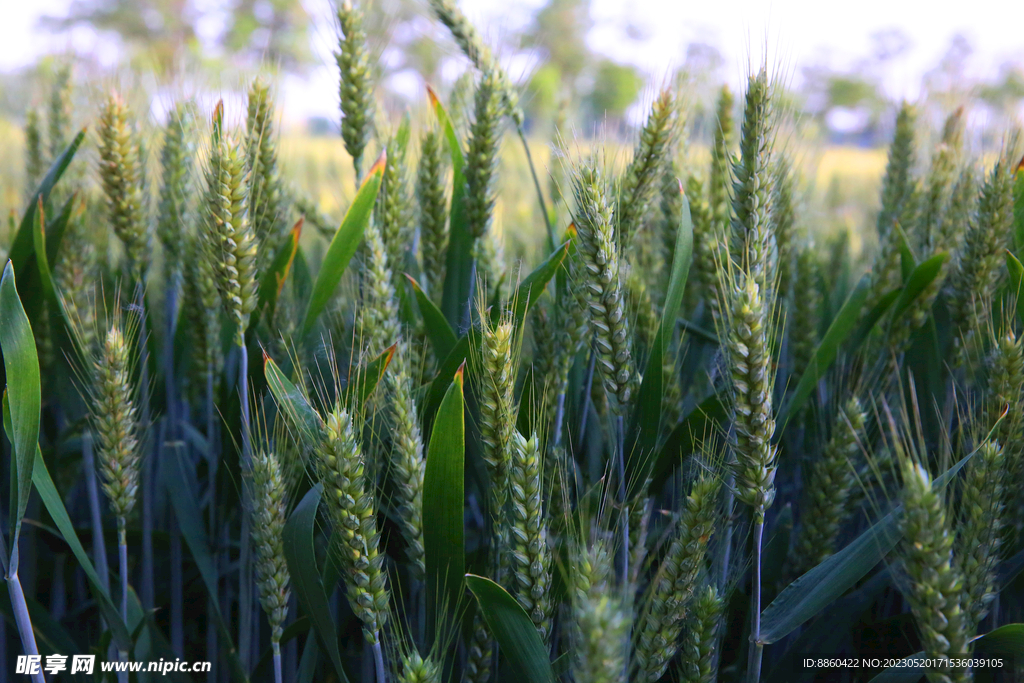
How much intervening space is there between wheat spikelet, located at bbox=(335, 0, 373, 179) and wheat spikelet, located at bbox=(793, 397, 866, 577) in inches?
42.9

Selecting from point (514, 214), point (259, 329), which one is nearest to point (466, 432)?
point (259, 329)

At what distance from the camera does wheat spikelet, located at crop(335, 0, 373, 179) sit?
133 cm

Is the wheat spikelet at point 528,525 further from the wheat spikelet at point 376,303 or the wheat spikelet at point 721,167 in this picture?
the wheat spikelet at point 721,167

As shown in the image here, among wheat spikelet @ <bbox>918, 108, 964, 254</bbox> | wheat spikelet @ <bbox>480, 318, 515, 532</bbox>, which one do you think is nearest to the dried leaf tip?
wheat spikelet @ <bbox>480, 318, 515, 532</bbox>

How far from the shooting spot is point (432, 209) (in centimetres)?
133

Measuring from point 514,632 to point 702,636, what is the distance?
26 centimetres

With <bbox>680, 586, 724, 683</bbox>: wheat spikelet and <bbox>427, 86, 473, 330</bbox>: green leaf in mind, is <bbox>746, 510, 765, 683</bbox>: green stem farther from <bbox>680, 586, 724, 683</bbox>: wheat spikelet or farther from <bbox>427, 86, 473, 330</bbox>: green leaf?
<bbox>427, 86, 473, 330</bbox>: green leaf

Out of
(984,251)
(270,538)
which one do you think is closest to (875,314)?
(984,251)

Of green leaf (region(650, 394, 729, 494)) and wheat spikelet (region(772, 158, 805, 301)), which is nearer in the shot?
green leaf (region(650, 394, 729, 494))

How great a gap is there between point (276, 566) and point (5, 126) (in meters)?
4.02

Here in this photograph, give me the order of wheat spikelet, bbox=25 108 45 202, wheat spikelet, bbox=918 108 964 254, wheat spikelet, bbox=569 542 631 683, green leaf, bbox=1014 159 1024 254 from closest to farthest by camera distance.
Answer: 1. wheat spikelet, bbox=569 542 631 683
2. green leaf, bbox=1014 159 1024 254
3. wheat spikelet, bbox=918 108 964 254
4. wheat spikelet, bbox=25 108 45 202

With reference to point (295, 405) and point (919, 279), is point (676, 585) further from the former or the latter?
point (919, 279)

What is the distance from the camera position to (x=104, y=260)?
1.69 meters

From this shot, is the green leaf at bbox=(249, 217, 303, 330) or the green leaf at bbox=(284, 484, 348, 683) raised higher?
the green leaf at bbox=(249, 217, 303, 330)
